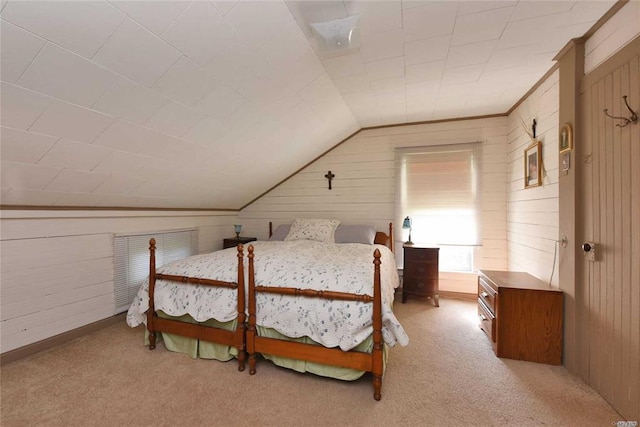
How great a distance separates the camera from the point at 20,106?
1400 millimetres

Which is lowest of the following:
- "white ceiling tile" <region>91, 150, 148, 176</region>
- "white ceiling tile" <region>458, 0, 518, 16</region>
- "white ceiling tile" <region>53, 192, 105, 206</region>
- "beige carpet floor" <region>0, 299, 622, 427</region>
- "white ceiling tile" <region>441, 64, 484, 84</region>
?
"beige carpet floor" <region>0, 299, 622, 427</region>

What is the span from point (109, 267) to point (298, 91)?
2.50 m

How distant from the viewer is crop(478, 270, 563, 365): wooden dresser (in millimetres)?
2023

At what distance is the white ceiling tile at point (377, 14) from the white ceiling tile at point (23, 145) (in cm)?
200

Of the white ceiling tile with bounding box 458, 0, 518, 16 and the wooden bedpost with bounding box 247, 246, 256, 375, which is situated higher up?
the white ceiling tile with bounding box 458, 0, 518, 16

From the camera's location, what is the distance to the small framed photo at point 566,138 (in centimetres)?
192

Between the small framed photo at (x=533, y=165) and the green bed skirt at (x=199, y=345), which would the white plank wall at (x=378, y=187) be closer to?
the small framed photo at (x=533, y=165)

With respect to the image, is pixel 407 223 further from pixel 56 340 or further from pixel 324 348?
pixel 56 340

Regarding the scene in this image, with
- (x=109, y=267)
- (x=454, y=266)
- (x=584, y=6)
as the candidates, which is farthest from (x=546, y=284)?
(x=109, y=267)

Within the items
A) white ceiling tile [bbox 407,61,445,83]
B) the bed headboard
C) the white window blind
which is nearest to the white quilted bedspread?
the white window blind

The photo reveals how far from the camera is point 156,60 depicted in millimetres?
1543

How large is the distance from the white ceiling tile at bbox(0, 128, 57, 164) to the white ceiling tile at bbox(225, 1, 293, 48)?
1.33 meters

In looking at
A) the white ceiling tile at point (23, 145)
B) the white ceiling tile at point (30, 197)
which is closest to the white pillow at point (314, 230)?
the white ceiling tile at point (30, 197)

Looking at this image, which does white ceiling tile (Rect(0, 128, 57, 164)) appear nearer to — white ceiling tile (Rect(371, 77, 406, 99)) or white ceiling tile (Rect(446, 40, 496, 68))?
white ceiling tile (Rect(371, 77, 406, 99))
